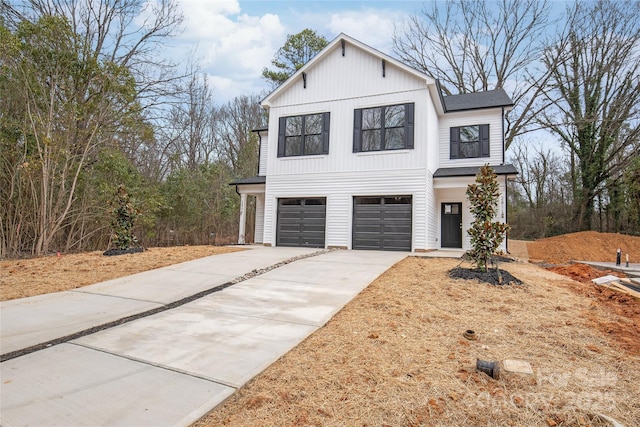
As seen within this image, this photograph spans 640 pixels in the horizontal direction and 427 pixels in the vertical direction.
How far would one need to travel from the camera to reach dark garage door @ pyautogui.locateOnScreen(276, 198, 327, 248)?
1187cm

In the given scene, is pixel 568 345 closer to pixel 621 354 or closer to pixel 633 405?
pixel 621 354

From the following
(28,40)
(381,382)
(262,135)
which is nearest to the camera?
(381,382)

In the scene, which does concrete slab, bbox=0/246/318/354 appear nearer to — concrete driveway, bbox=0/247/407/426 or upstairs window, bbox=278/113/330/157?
concrete driveway, bbox=0/247/407/426

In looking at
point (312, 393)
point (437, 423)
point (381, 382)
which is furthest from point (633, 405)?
point (312, 393)

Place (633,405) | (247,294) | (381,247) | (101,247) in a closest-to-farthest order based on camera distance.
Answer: (633,405) → (247,294) → (381,247) → (101,247)

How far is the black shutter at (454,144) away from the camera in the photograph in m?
13.0

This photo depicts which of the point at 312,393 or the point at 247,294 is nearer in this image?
the point at 312,393

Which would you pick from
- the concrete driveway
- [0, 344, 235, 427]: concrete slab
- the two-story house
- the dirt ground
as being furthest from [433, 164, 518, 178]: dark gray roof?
[0, 344, 235, 427]: concrete slab

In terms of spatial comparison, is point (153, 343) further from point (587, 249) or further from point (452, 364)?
point (587, 249)

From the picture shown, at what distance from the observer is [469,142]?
12.9m

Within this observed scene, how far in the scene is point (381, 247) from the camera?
36.1ft

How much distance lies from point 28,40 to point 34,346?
408 inches

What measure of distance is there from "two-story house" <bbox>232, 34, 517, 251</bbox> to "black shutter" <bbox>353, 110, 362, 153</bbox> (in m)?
0.03

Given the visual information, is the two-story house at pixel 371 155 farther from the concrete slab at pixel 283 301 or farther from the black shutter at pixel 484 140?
the concrete slab at pixel 283 301
